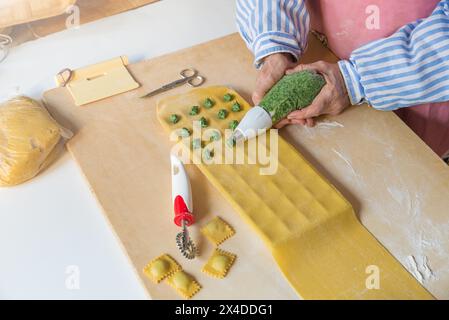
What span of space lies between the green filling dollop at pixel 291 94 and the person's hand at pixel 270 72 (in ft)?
0.08

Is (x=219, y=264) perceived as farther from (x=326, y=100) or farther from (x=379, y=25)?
(x=379, y=25)

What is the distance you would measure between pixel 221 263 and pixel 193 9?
0.66 m

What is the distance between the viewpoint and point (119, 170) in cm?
70

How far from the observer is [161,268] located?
583mm

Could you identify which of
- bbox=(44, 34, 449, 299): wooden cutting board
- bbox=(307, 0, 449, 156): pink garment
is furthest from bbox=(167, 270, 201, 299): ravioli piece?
bbox=(307, 0, 449, 156): pink garment

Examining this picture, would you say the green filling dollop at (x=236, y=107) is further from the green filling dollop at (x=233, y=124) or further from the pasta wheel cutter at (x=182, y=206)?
the pasta wheel cutter at (x=182, y=206)

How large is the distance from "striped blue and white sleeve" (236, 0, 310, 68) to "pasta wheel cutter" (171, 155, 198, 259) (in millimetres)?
259

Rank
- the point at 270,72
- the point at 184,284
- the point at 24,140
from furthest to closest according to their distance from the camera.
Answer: the point at 270,72 → the point at 24,140 → the point at 184,284

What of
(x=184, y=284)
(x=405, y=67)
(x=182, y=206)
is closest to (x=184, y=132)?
(x=182, y=206)

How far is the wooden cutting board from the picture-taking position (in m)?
0.60

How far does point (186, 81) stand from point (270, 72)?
15cm

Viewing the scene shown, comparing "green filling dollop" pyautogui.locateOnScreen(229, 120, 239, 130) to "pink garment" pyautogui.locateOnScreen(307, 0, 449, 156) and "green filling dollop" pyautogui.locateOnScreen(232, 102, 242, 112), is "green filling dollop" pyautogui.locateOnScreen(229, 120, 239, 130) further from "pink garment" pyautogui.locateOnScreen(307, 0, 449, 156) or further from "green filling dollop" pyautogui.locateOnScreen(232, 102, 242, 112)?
"pink garment" pyautogui.locateOnScreen(307, 0, 449, 156)
